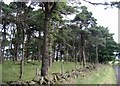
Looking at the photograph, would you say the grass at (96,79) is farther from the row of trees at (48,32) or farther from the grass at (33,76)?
the row of trees at (48,32)

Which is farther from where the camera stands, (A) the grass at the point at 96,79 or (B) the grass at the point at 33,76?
(A) the grass at the point at 96,79

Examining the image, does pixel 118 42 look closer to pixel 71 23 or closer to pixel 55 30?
pixel 71 23

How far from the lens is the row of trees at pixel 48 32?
22.6m

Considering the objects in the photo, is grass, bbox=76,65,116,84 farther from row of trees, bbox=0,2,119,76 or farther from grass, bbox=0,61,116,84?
row of trees, bbox=0,2,119,76

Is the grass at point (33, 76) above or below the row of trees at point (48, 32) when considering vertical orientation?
below

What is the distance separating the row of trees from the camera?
74.1ft

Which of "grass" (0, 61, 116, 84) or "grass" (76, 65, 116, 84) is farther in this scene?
"grass" (76, 65, 116, 84)

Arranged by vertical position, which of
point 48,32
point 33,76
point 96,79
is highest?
point 48,32

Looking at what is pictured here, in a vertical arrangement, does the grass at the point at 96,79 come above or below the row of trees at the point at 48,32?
below

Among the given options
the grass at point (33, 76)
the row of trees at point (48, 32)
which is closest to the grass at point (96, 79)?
the grass at point (33, 76)

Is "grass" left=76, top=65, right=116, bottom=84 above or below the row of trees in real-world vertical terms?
below

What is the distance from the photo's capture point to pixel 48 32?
78.7ft

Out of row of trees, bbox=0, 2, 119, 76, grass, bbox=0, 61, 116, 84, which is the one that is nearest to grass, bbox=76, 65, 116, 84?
grass, bbox=0, 61, 116, 84

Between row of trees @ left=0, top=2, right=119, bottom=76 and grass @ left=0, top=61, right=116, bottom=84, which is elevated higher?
row of trees @ left=0, top=2, right=119, bottom=76
